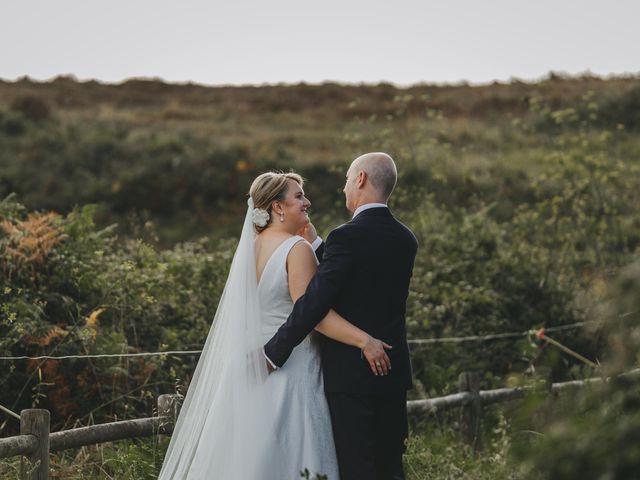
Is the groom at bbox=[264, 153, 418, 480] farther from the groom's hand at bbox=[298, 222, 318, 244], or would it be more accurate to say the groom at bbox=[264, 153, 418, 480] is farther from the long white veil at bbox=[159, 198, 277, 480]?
the groom's hand at bbox=[298, 222, 318, 244]

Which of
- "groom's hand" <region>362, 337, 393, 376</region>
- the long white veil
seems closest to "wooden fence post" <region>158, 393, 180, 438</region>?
the long white veil

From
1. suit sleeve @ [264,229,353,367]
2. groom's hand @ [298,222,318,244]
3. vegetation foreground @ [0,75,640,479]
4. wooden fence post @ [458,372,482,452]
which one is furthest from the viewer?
wooden fence post @ [458,372,482,452]

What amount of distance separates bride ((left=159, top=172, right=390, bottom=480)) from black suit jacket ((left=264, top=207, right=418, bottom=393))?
0.10 m

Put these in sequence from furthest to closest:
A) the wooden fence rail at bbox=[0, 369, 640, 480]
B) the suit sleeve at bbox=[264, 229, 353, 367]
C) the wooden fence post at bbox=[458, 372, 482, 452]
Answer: the wooden fence post at bbox=[458, 372, 482, 452] → the wooden fence rail at bbox=[0, 369, 640, 480] → the suit sleeve at bbox=[264, 229, 353, 367]

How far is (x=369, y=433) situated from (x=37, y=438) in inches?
72.9

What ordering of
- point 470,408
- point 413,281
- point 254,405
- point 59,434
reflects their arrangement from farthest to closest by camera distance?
point 413,281 < point 470,408 < point 59,434 < point 254,405

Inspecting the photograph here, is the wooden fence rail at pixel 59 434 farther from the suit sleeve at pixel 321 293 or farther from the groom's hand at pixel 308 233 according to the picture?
the groom's hand at pixel 308 233

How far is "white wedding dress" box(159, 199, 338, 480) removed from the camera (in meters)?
4.88

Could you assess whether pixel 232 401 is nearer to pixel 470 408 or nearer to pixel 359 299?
pixel 359 299

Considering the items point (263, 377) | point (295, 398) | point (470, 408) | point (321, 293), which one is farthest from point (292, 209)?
point (470, 408)

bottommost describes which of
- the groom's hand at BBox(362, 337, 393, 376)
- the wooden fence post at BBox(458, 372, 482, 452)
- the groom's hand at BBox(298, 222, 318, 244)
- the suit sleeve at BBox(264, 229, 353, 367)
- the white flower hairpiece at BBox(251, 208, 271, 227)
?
the wooden fence post at BBox(458, 372, 482, 452)

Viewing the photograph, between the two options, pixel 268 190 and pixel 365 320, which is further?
pixel 268 190

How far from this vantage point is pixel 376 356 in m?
4.74

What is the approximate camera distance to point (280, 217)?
5.20 meters
